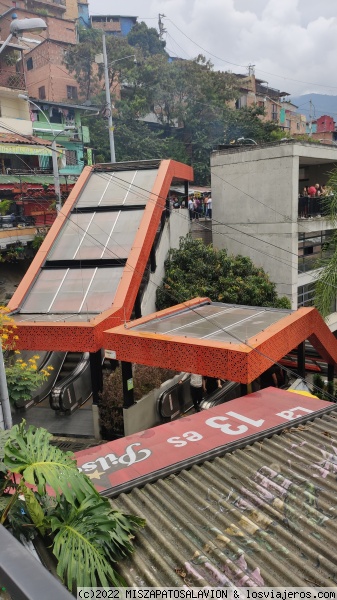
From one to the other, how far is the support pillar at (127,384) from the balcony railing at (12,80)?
2666 cm

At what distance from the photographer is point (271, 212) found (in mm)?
18344

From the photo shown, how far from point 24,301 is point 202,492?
36.4 feet

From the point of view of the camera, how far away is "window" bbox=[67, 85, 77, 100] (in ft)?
141

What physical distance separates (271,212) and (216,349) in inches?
423

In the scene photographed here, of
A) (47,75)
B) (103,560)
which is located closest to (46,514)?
(103,560)

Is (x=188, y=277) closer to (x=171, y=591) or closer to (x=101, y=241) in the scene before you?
(x=101, y=241)

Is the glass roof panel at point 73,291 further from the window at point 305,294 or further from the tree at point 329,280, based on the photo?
the window at point 305,294

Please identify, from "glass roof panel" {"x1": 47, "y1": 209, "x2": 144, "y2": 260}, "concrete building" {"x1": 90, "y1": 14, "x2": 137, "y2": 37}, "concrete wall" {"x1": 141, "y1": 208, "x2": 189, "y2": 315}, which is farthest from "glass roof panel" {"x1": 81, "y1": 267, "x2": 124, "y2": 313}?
"concrete building" {"x1": 90, "y1": 14, "x2": 137, "y2": 37}

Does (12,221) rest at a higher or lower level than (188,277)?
higher

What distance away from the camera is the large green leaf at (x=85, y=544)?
3.20m

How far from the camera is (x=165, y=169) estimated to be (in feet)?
59.8

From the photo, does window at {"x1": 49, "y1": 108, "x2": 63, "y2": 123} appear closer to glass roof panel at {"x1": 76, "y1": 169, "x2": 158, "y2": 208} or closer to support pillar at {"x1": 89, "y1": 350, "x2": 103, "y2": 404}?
glass roof panel at {"x1": 76, "y1": 169, "x2": 158, "y2": 208}

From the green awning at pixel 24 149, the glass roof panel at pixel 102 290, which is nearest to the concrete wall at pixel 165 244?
the glass roof panel at pixel 102 290

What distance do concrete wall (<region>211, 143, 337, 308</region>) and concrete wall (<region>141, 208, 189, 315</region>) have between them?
1652 mm
